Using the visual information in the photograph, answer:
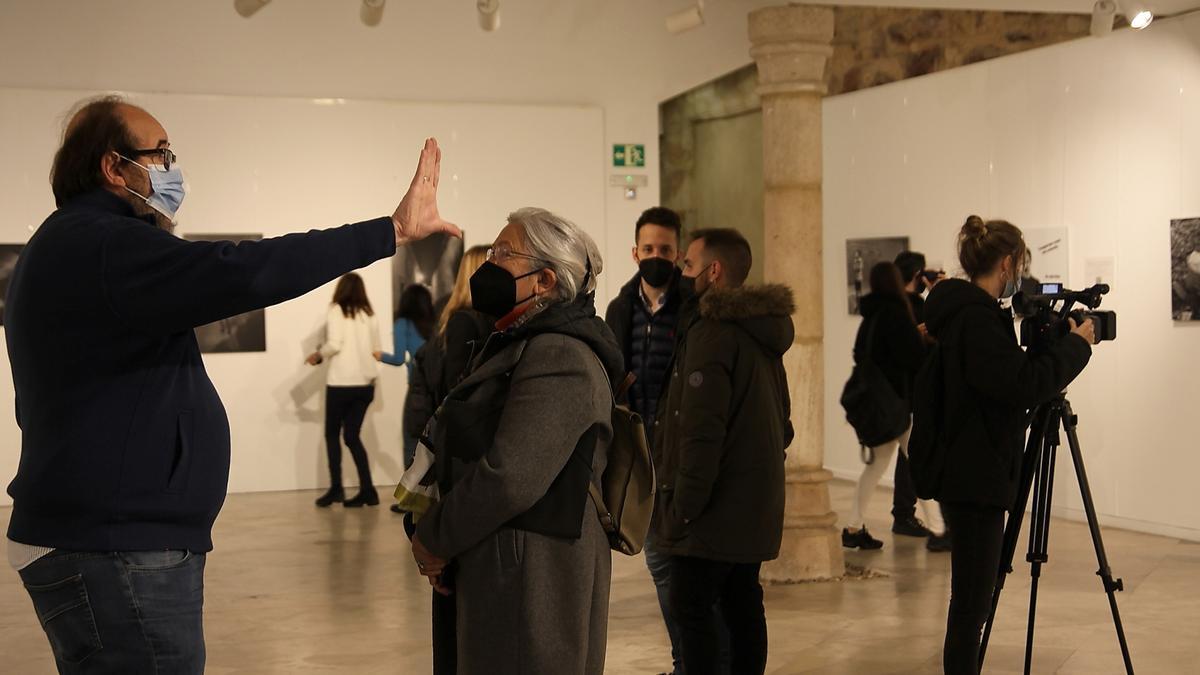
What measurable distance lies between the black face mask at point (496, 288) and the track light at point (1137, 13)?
6.06 m

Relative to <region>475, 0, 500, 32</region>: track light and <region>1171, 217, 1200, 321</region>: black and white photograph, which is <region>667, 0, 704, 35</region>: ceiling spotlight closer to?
<region>475, 0, 500, 32</region>: track light

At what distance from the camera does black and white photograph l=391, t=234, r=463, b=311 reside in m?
11.8

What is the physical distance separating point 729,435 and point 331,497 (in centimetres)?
690

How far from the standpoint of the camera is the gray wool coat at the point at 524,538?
2.81m

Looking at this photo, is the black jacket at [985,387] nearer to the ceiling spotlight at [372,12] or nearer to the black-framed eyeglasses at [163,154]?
the black-framed eyeglasses at [163,154]

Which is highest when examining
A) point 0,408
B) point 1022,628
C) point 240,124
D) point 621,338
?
point 240,124

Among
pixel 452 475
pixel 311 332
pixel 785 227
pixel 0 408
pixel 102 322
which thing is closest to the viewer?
pixel 102 322

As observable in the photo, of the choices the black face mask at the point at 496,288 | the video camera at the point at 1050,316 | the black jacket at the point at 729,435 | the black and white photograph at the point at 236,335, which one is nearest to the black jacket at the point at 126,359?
the black face mask at the point at 496,288

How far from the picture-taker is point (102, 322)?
8.63ft

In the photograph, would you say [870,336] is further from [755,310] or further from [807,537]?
[755,310]

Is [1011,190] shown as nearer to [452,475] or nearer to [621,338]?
[621,338]

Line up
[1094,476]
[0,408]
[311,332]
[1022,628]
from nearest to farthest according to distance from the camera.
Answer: [1022,628] → [1094,476] → [0,408] → [311,332]

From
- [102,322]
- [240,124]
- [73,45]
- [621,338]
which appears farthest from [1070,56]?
[102,322]

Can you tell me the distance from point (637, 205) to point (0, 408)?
575 cm
